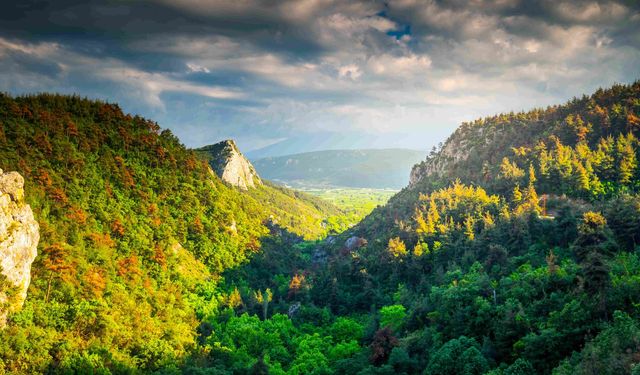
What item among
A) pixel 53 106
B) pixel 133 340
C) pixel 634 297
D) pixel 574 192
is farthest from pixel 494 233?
pixel 53 106

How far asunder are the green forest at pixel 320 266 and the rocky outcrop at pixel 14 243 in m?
2.61

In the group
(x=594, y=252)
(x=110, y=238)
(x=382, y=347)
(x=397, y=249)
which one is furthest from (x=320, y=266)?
(x=594, y=252)

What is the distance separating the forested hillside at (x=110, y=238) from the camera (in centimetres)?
7375

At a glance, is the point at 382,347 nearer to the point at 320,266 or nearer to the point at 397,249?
the point at 397,249

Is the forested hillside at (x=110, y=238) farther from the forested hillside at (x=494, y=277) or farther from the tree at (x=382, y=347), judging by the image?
the tree at (x=382, y=347)

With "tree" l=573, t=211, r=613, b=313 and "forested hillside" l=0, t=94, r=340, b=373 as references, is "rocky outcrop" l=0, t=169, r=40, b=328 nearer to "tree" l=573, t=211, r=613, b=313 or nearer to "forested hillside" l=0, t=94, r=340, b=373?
"forested hillside" l=0, t=94, r=340, b=373

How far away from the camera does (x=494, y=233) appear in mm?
104875

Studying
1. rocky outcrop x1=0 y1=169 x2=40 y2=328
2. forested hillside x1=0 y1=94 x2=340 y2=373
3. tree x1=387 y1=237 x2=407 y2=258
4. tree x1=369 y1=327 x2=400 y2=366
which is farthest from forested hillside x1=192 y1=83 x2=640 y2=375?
rocky outcrop x1=0 y1=169 x2=40 y2=328

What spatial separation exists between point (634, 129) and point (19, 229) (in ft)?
575

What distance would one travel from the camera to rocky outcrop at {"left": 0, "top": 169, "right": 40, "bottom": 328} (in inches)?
2758

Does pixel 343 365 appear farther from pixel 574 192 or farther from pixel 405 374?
pixel 574 192

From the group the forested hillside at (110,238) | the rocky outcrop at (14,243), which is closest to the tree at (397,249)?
the forested hillside at (110,238)

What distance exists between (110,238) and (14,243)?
1136 inches

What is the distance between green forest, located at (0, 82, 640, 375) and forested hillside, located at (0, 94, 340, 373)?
416mm
